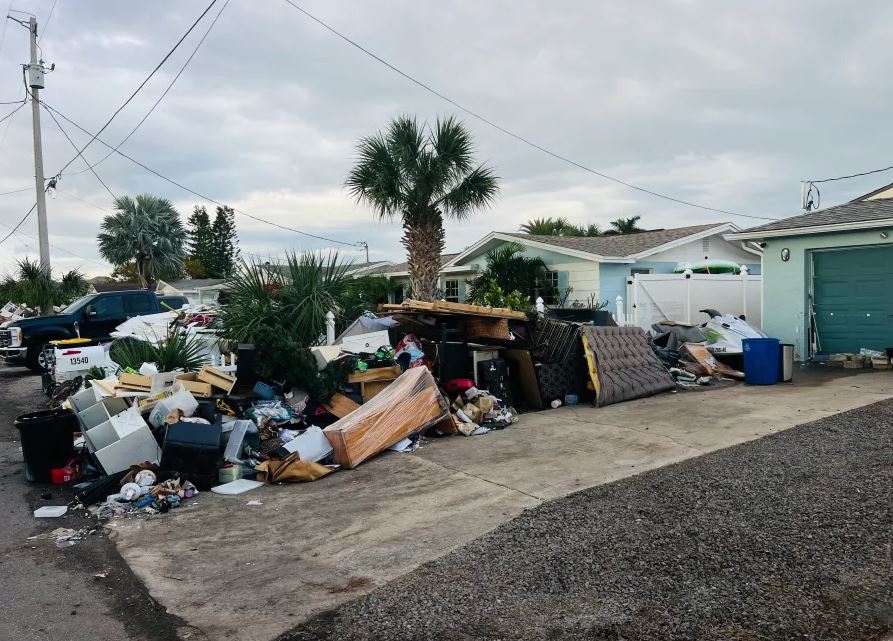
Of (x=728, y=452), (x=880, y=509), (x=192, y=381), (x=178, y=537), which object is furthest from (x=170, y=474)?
(x=880, y=509)

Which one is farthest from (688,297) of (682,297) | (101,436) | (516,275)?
(101,436)

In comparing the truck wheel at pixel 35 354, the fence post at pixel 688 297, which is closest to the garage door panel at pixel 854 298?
the fence post at pixel 688 297

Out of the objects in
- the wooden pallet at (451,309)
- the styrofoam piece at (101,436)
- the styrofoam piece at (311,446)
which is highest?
the wooden pallet at (451,309)

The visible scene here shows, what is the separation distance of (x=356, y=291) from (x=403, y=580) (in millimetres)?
8246

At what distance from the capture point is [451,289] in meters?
24.5

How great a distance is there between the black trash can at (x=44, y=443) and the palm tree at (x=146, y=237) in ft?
115

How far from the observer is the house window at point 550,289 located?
19.6 m

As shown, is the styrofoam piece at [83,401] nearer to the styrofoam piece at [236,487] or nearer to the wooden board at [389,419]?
the styrofoam piece at [236,487]

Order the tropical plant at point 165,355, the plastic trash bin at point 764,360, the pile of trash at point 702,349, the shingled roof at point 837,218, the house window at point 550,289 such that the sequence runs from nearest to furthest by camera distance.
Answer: the tropical plant at point 165,355 → the plastic trash bin at point 764,360 → the pile of trash at point 702,349 → the shingled roof at point 837,218 → the house window at point 550,289

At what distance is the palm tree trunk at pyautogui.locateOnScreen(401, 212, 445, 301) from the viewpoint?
17219mm

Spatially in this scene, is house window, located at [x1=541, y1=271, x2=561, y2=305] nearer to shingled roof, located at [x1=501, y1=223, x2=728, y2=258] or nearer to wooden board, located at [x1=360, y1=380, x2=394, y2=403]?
shingled roof, located at [x1=501, y1=223, x2=728, y2=258]

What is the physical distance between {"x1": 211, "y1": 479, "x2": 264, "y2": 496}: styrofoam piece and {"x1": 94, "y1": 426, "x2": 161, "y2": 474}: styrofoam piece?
860 millimetres

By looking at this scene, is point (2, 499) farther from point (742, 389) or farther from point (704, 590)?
point (742, 389)

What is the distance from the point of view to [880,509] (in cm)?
472
